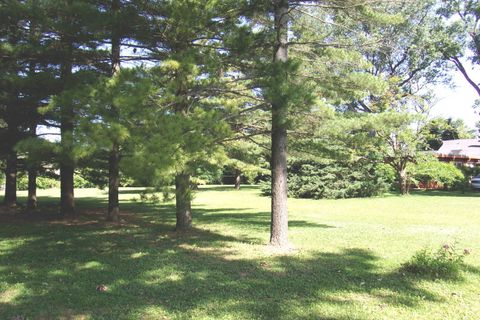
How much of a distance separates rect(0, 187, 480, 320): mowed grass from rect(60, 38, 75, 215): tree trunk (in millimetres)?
1753

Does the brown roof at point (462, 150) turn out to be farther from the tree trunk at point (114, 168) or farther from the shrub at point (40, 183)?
the shrub at point (40, 183)

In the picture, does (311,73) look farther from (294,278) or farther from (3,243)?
(3,243)

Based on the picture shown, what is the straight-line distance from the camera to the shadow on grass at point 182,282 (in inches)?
176

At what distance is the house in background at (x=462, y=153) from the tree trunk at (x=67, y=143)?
26815 mm

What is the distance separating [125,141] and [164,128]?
66 cm

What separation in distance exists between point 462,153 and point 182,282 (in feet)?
130

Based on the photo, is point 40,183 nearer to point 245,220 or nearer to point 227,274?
point 245,220

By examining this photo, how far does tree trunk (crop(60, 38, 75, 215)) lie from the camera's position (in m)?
6.37

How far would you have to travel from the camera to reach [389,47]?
7.96 metres

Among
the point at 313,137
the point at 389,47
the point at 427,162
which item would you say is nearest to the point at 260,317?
the point at 313,137

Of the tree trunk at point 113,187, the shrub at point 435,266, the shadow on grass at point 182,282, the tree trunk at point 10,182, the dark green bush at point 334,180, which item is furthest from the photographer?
the dark green bush at point 334,180

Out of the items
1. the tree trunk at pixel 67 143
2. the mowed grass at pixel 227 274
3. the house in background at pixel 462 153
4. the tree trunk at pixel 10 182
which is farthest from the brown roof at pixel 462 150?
the tree trunk at pixel 10 182

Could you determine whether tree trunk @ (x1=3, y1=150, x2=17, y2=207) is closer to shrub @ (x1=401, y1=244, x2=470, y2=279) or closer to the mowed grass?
the mowed grass

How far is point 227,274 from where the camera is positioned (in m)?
5.92
